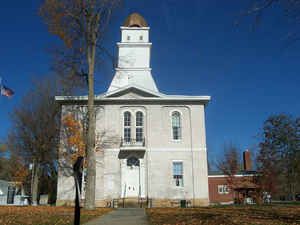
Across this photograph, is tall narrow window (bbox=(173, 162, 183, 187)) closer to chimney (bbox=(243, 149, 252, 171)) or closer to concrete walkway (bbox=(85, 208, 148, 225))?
concrete walkway (bbox=(85, 208, 148, 225))

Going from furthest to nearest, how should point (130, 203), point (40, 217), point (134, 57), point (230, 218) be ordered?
point (134, 57) → point (130, 203) → point (40, 217) → point (230, 218)

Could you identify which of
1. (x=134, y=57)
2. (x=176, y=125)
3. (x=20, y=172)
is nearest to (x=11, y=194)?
(x=20, y=172)

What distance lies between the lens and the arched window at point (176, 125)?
929 inches

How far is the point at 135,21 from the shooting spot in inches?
1271

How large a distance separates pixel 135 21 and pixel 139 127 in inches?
565

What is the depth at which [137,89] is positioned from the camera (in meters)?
23.9

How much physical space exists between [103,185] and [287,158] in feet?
85.1

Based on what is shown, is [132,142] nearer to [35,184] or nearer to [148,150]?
[148,150]

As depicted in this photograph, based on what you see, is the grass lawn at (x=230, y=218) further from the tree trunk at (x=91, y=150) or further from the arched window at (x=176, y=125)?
the arched window at (x=176, y=125)

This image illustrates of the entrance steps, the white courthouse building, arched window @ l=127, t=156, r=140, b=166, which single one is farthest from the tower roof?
the entrance steps

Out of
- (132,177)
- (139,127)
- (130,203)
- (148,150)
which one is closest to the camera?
(130,203)

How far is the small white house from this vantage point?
33.2 meters

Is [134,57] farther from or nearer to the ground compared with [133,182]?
farther from the ground

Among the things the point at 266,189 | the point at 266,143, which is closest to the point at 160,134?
the point at 266,189
